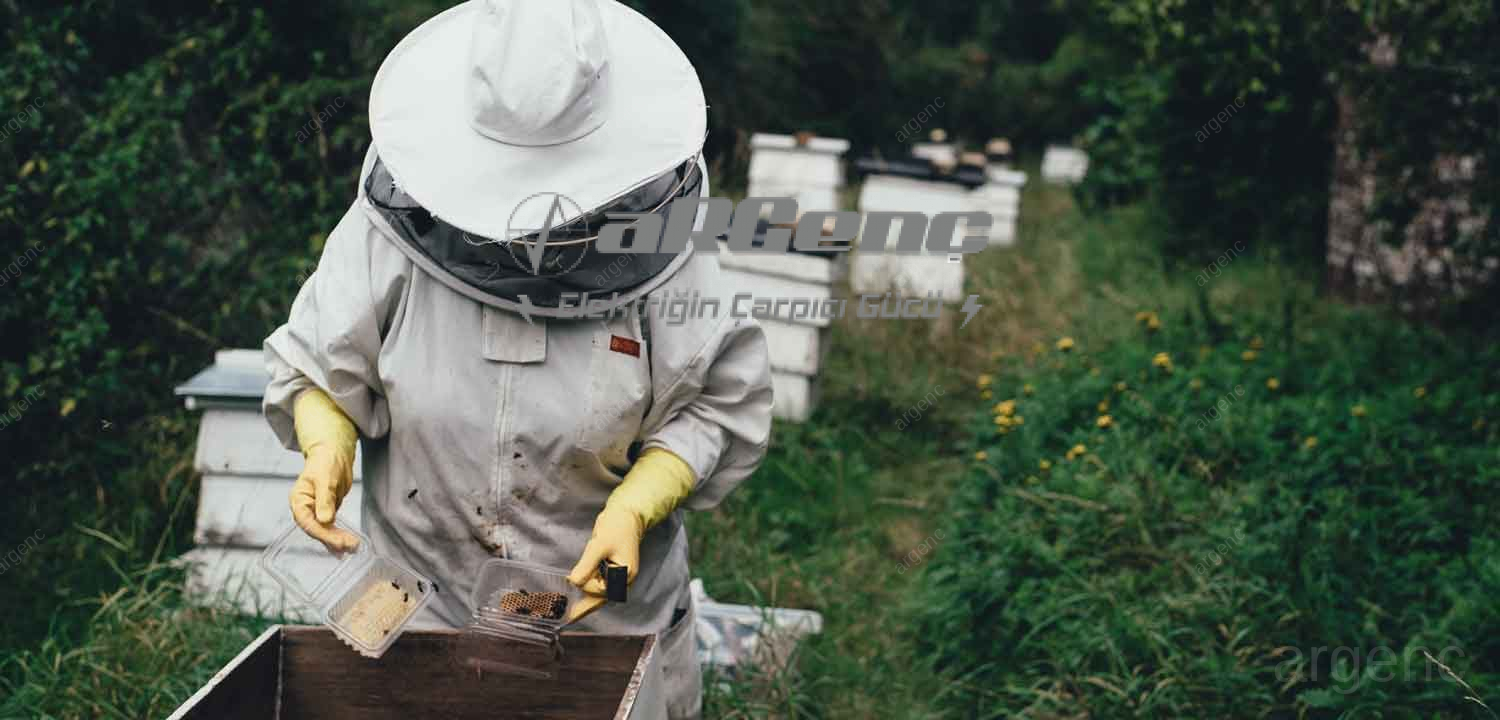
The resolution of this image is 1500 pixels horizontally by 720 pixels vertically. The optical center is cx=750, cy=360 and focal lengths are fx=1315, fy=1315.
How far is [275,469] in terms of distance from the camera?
3.68 m

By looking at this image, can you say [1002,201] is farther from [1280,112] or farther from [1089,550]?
[1089,550]

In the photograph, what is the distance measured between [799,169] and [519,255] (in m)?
5.31


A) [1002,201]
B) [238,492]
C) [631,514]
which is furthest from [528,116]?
[1002,201]

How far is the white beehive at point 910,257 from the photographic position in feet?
23.4

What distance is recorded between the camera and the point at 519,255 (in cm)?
223

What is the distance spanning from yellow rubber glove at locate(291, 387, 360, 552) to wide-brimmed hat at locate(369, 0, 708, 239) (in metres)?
0.50

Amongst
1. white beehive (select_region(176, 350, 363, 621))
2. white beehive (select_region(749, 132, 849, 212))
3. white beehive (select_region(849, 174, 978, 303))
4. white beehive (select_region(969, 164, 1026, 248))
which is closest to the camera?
white beehive (select_region(176, 350, 363, 621))

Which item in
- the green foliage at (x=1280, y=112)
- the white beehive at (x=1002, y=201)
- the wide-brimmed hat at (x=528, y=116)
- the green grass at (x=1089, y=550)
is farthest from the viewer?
the white beehive at (x=1002, y=201)

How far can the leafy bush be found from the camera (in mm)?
3436

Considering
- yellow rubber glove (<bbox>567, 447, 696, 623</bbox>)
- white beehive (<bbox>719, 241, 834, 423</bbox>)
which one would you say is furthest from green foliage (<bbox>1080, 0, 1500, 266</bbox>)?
yellow rubber glove (<bbox>567, 447, 696, 623</bbox>)

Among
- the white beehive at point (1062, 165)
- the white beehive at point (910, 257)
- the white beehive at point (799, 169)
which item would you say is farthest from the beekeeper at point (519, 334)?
the white beehive at point (1062, 165)

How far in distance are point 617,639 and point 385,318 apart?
0.71 m

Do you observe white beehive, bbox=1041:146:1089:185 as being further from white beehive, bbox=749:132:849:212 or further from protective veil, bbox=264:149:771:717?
protective veil, bbox=264:149:771:717

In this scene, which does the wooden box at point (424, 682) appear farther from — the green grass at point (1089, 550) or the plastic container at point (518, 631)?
the green grass at point (1089, 550)
